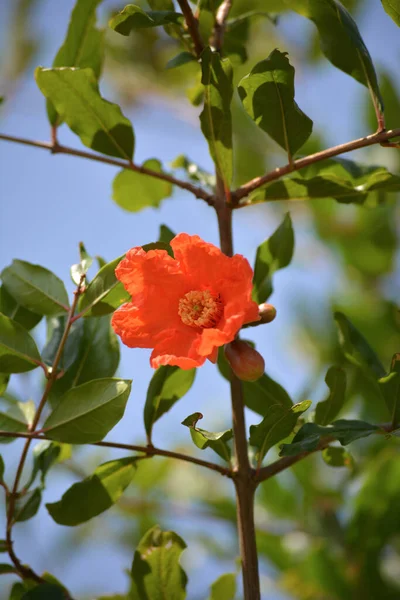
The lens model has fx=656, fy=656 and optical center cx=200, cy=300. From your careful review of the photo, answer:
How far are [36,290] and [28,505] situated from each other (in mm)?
325

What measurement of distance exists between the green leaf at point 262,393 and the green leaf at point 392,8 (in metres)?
0.54

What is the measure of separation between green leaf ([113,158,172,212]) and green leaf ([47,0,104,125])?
204 millimetres

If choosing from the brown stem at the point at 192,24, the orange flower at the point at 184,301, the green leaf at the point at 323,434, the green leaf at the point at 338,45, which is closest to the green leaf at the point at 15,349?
the orange flower at the point at 184,301

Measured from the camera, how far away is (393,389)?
2.89 ft

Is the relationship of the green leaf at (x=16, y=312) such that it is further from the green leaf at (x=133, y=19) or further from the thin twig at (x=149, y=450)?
the green leaf at (x=133, y=19)

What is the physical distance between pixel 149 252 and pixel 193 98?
430 mm

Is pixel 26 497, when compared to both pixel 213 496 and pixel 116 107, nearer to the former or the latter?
pixel 116 107

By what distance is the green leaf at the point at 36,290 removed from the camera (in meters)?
0.95

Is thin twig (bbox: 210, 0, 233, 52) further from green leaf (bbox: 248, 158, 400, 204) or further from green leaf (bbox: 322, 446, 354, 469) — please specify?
green leaf (bbox: 322, 446, 354, 469)

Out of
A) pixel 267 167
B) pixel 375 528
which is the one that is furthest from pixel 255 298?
pixel 267 167

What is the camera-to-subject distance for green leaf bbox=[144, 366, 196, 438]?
0.97 metres

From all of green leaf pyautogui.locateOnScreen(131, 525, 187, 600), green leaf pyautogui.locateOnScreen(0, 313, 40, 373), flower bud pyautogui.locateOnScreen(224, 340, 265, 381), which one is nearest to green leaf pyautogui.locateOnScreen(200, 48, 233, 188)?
flower bud pyautogui.locateOnScreen(224, 340, 265, 381)

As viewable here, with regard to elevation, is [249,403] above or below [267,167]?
below

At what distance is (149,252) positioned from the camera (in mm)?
863
